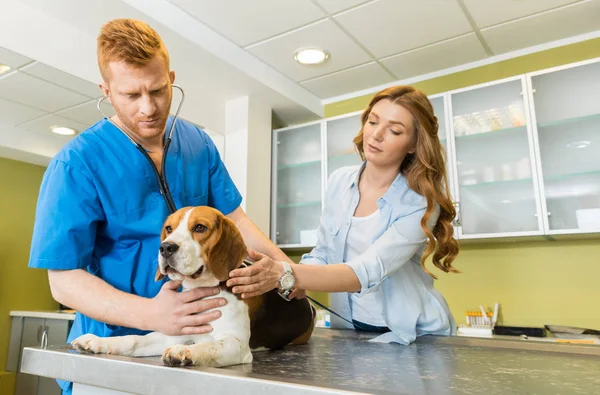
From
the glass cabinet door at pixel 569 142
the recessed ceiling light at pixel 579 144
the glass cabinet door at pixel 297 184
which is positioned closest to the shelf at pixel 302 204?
the glass cabinet door at pixel 297 184

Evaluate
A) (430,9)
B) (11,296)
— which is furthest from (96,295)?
(11,296)

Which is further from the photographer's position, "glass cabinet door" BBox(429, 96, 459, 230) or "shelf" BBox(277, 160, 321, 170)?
"shelf" BBox(277, 160, 321, 170)

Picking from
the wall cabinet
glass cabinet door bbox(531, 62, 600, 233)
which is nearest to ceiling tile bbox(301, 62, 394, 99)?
the wall cabinet

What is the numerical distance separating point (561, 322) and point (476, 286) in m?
0.53

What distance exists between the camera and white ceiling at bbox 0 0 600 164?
239cm

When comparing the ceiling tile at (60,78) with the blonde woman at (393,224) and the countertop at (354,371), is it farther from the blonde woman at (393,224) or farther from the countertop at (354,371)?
the countertop at (354,371)

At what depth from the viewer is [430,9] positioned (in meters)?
2.56

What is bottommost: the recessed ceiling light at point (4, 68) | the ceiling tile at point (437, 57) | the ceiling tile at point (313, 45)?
the recessed ceiling light at point (4, 68)

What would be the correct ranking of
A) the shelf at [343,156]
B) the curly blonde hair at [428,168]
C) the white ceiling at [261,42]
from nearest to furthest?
the curly blonde hair at [428,168] → the white ceiling at [261,42] → the shelf at [343,156]

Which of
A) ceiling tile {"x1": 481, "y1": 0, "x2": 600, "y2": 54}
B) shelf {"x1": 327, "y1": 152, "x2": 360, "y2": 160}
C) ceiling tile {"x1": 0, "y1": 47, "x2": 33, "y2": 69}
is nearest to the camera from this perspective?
ceiling tile {"x1": 0, "y1": 47, "x2": 33, "y2": 69}

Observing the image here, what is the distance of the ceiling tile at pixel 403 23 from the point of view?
2543 mm

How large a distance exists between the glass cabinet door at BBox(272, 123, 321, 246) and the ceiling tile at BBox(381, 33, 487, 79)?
767 mm

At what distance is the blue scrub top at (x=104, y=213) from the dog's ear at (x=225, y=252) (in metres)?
0.20

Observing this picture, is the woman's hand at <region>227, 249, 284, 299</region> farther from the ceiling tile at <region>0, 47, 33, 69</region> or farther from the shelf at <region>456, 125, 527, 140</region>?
the shelf at <region>456, 125, 527, 140</region>
